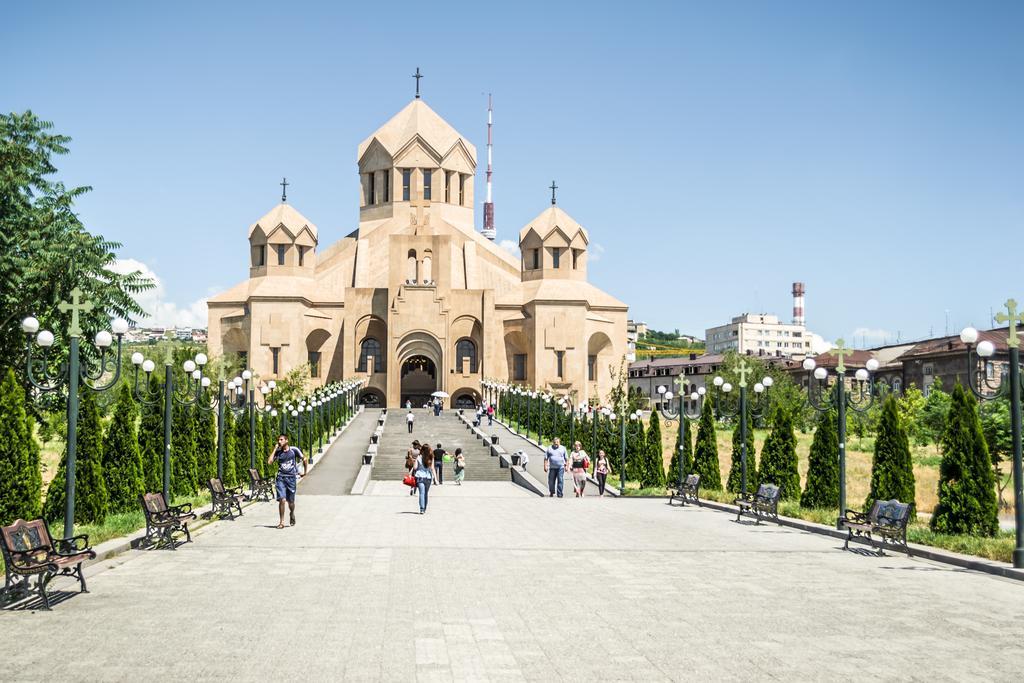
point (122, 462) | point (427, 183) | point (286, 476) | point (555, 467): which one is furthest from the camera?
point (427, 183)

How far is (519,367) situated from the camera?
5947cm

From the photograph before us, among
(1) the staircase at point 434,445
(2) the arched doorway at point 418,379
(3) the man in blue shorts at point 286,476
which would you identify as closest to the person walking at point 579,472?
(1) the staircase at point 434,445

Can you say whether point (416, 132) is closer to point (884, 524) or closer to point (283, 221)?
point (283, 221)

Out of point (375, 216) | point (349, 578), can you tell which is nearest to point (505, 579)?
point (349, 578)

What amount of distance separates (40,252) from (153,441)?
250 inches

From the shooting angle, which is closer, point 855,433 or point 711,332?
point 855,433

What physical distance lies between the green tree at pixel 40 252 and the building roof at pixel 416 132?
39.2m

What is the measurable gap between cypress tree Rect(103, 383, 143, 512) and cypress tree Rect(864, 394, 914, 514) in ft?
41.3

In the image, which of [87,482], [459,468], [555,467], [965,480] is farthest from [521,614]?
[459,468]

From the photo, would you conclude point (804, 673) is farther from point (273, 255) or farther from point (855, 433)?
point (273, 255)

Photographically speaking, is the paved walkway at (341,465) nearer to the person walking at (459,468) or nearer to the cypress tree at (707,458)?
the person walking at (459,468)

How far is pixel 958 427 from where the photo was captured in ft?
48.3

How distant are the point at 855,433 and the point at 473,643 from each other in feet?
167

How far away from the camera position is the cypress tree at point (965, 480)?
1434 cm
